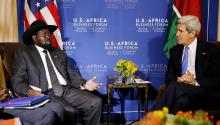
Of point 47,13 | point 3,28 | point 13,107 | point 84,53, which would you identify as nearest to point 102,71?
point 84,53

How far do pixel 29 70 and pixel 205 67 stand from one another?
1891 millimetres

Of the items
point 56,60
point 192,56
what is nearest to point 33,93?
point 56,60

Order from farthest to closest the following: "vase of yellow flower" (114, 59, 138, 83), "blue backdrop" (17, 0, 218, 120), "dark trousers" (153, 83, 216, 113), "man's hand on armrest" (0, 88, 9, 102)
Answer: "blue backdrop" (17, 0, 218, 120) < "vase of yellow flower" (114, 59, 138, 83) < "dark trousers" (153, 83, 216, 113) < "man's hand on armrest" (0, 88, 9, 102)

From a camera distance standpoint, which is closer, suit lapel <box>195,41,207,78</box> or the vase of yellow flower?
suit lapel <box>195,41,207,78</box>

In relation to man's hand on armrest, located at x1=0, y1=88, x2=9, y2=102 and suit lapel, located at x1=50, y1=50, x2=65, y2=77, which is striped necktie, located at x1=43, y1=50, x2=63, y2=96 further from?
man's hand on armrest, located at x1=0, y1=88, x2=9, y2=102

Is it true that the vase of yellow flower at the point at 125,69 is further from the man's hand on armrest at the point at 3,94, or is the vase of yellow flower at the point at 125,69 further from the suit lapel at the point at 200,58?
the man's hand on armrest at the point at 3,94

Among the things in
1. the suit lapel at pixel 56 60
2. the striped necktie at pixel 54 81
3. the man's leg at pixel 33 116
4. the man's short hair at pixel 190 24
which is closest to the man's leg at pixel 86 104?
the striped necktie at pixel 54 81

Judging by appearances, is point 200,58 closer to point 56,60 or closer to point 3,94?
point 56,60

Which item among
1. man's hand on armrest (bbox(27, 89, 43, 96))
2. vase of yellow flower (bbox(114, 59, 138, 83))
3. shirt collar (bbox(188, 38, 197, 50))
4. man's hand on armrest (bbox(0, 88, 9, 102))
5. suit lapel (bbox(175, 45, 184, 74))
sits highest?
shirt collar (bbox(188, 38, 197, 50))

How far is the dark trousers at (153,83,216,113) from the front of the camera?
11.7 feet

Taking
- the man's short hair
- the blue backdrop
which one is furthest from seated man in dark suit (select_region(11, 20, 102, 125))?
the man's short hair

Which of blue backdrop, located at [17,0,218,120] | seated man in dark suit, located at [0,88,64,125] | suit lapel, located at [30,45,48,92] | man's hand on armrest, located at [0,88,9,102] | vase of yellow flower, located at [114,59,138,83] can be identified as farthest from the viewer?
blue backdrop, located at [17,0,218,120]

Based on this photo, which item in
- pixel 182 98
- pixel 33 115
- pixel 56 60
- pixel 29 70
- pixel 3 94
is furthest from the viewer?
pixel 56 60

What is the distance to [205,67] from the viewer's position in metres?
3.86
